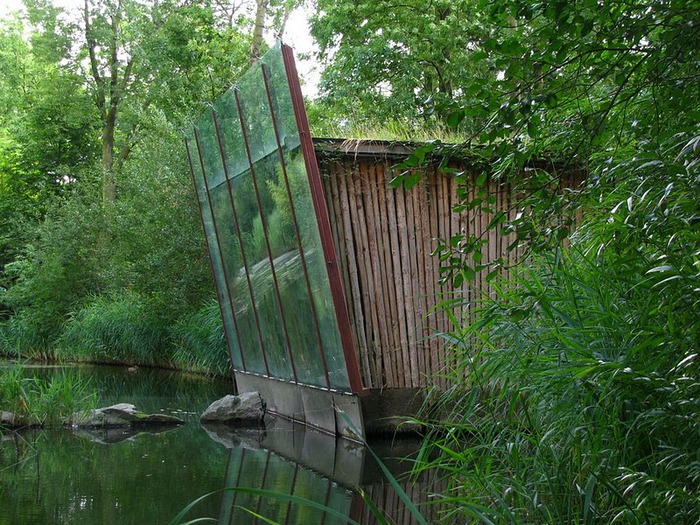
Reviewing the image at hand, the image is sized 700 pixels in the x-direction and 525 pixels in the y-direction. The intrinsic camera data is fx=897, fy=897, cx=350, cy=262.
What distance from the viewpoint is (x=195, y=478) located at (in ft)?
20.6

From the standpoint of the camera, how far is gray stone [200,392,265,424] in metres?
9.54

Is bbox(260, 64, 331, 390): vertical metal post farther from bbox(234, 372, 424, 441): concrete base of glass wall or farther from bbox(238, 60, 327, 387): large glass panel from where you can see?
bbox(234, 372, 424, 441): concrete base of glass wall

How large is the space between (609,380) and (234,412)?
6.95m

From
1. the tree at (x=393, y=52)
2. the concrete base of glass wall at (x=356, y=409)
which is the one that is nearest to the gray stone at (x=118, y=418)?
the concrete base of glass wall at (x=356, y=409)

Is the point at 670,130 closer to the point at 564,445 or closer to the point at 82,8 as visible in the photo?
the point at 564,445

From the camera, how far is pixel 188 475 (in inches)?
252

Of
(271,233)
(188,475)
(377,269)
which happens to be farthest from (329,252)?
(188,475)

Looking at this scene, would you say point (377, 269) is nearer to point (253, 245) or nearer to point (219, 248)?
point (253, 245)

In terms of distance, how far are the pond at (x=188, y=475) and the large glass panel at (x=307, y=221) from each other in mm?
791

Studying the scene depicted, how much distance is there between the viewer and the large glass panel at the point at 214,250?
11.3 m

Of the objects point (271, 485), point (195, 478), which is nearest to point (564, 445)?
point (271, 485)

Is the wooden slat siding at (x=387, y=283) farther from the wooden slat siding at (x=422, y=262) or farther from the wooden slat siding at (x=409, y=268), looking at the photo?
the wooden slat siding at (x=422, y=262)

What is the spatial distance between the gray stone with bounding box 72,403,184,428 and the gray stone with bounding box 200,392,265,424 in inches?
13.3

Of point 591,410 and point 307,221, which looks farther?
point 307,221
